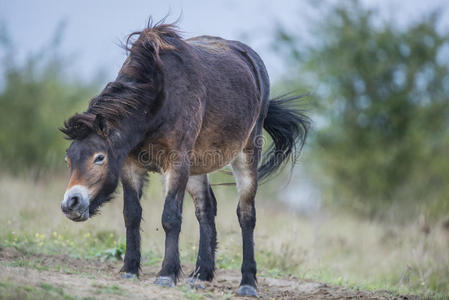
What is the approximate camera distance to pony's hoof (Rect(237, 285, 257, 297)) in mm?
5656

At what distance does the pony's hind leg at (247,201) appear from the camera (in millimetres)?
5934

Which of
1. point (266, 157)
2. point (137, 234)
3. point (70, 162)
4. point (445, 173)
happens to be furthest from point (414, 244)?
point (445, 173)

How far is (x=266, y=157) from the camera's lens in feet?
24.3

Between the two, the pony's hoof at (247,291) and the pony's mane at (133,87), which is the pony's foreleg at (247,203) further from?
the pony's mane at (133,87)

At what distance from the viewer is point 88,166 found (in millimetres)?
4703

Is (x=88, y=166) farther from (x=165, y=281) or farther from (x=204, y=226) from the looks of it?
(x=204, y=226)

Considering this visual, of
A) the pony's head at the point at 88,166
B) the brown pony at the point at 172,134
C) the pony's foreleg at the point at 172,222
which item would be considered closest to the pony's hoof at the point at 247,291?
the brown pony at the point at 172,134

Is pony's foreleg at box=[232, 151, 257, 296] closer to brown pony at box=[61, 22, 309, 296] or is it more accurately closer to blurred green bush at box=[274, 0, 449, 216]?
brown pony at box=[61, 22, 309, 296]

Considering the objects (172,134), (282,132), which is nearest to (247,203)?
(282,132)

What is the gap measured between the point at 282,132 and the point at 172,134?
2.44 meters

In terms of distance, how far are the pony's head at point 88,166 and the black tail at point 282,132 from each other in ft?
9.35

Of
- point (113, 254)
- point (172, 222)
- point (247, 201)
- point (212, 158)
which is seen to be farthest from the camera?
point (113, 254)

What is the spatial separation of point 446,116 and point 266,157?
12039mm

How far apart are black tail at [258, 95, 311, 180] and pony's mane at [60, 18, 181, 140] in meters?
2.06
